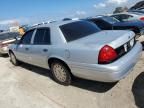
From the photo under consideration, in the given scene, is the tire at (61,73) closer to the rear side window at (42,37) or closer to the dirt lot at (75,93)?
the dirt lot at (75,93)

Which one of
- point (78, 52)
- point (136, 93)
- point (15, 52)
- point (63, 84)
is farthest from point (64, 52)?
point (15, 52)

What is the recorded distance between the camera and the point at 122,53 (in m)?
4.73

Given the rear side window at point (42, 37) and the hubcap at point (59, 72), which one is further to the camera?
the rear side window at point (42, 37)

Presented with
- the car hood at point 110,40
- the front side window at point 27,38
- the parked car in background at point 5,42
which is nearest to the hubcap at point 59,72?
the car hood at point 110,40

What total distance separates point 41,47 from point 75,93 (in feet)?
5.67

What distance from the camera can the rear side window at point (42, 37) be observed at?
5926mm

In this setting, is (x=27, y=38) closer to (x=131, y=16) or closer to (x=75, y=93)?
(x=75, y=93)

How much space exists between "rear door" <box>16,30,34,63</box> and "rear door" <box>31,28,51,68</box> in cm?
35

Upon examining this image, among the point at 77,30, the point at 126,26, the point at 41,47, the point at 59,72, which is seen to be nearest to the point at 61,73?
the point at 59,72

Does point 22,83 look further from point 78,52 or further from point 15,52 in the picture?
point 78,52

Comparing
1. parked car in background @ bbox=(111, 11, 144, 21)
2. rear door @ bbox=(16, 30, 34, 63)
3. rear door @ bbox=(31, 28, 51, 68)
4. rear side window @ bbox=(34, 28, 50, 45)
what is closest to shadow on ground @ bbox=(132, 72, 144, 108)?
rear door @ bbox=(31, 28, 51, 68)

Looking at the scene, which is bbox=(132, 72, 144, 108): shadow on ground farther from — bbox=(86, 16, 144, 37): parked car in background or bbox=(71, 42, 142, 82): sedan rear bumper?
bbox=(86, 16, 144, 37): parked car in background

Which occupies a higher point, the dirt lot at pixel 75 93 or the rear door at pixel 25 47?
the rear door at pixel 25 47

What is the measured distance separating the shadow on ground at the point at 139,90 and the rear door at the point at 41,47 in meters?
2.36
